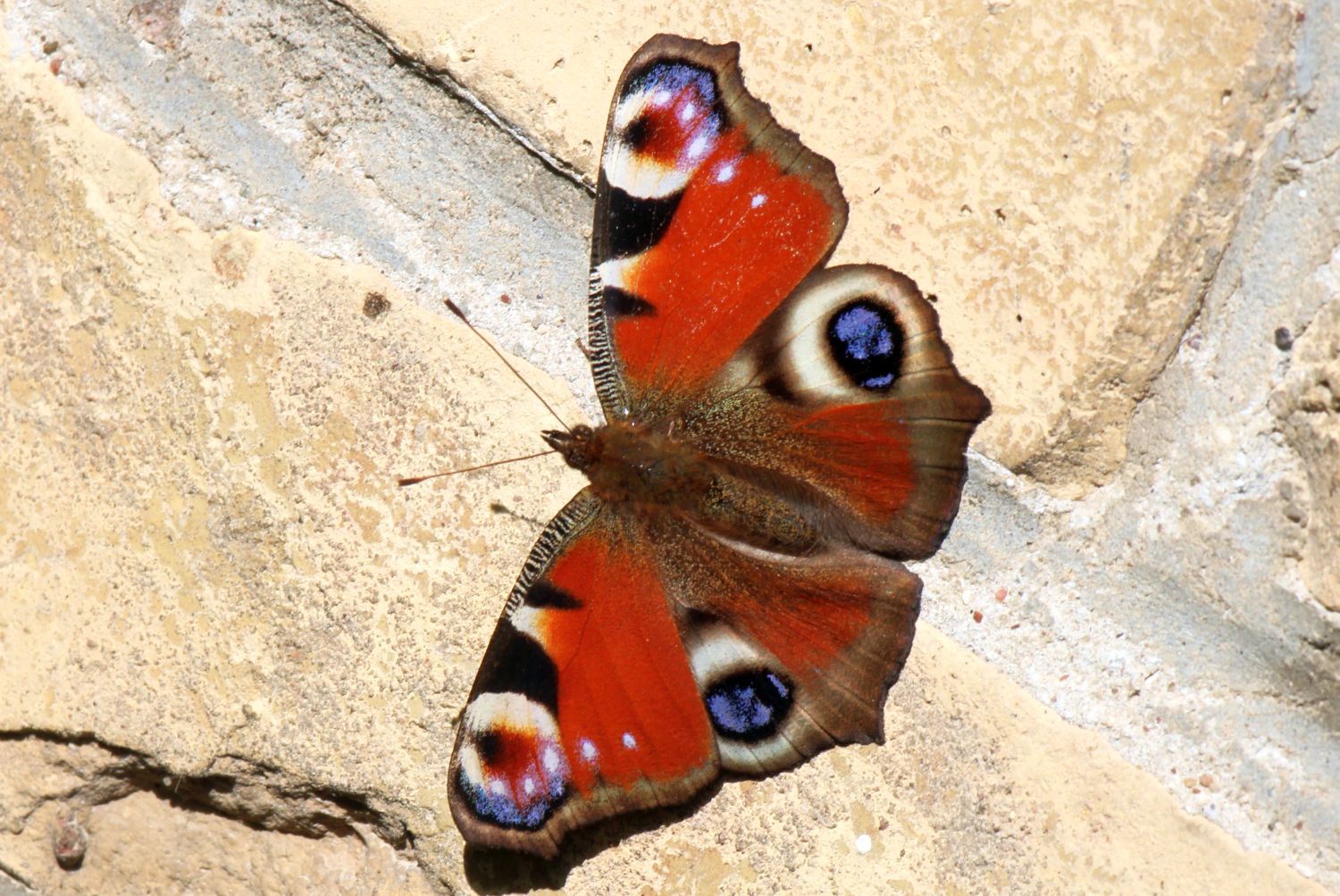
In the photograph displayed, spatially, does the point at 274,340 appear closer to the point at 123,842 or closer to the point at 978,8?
the point at 123,842

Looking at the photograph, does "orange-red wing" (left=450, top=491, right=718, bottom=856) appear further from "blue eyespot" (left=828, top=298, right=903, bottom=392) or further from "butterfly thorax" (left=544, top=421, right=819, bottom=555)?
"blue eyespot" (left=828, top=298, right=903, bottom=392)

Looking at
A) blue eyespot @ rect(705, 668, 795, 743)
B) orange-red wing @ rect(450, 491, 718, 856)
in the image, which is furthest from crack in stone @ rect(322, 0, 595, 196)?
blue eyespot @ rect(705, 668, 795, 743)

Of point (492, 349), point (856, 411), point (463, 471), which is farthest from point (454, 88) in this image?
point (856, 411)

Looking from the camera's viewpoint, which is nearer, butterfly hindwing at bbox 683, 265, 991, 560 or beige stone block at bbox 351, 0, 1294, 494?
beige stone block at bbox 351, 0, 1294, 494

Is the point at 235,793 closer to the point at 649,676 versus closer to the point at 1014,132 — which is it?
the point at 649,676

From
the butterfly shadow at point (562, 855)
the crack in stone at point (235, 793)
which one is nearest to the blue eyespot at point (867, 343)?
the butterfly shadow at point (562, 855)

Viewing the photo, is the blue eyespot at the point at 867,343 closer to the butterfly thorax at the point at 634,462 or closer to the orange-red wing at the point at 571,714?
the butterfly thorax at the point at 634,462

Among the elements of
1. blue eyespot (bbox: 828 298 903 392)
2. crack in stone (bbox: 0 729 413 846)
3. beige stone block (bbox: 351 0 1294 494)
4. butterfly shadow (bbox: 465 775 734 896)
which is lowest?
crack in stone (bbox: 0 729 413 846)

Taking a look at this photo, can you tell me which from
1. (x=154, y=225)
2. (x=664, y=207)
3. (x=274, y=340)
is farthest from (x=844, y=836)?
(x=154, y=225)
